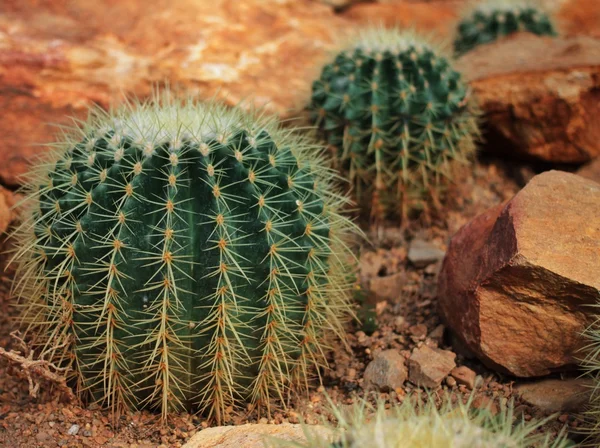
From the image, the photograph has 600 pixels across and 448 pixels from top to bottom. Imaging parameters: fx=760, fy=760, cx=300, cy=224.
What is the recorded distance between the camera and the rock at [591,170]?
4.42m

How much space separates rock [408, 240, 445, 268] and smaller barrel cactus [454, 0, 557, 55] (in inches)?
90.1

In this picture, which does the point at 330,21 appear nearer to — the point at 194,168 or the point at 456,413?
the point at 194,168

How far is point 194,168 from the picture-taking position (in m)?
2.78

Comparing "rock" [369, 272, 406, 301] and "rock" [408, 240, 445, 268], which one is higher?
"rock" [408, 240, 445, 268]

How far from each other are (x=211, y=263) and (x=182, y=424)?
673 mm

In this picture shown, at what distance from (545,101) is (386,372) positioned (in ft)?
7.42

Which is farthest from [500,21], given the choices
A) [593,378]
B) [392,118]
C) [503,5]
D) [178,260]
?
[178,260]

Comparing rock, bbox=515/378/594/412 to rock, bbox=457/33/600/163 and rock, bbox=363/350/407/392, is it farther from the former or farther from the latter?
rock, bbox=457/33/600/163

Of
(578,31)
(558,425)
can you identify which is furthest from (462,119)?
(578,31)

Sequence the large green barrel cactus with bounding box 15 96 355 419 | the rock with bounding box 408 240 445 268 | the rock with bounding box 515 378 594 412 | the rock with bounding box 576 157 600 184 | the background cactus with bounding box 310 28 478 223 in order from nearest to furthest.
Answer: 1. the large green barrel cactus with bounding box 15 96 355 419
2. the rock with bounding box 515 378 594 412
3. the rock with bounding box 408 240 445 268
4. the background cactus with bounding box 310 28 478 223
5. the rock with bounding box 576 157 600 184

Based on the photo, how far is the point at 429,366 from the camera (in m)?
3.11

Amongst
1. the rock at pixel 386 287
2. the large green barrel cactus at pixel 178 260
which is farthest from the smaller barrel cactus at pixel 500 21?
the large green barrel cactus at pixel 178 260

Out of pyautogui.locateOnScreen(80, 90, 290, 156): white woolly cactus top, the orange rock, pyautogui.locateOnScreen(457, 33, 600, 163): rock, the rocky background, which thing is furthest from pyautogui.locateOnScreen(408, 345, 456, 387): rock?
the orange rock

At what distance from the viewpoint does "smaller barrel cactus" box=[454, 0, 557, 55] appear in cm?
576
